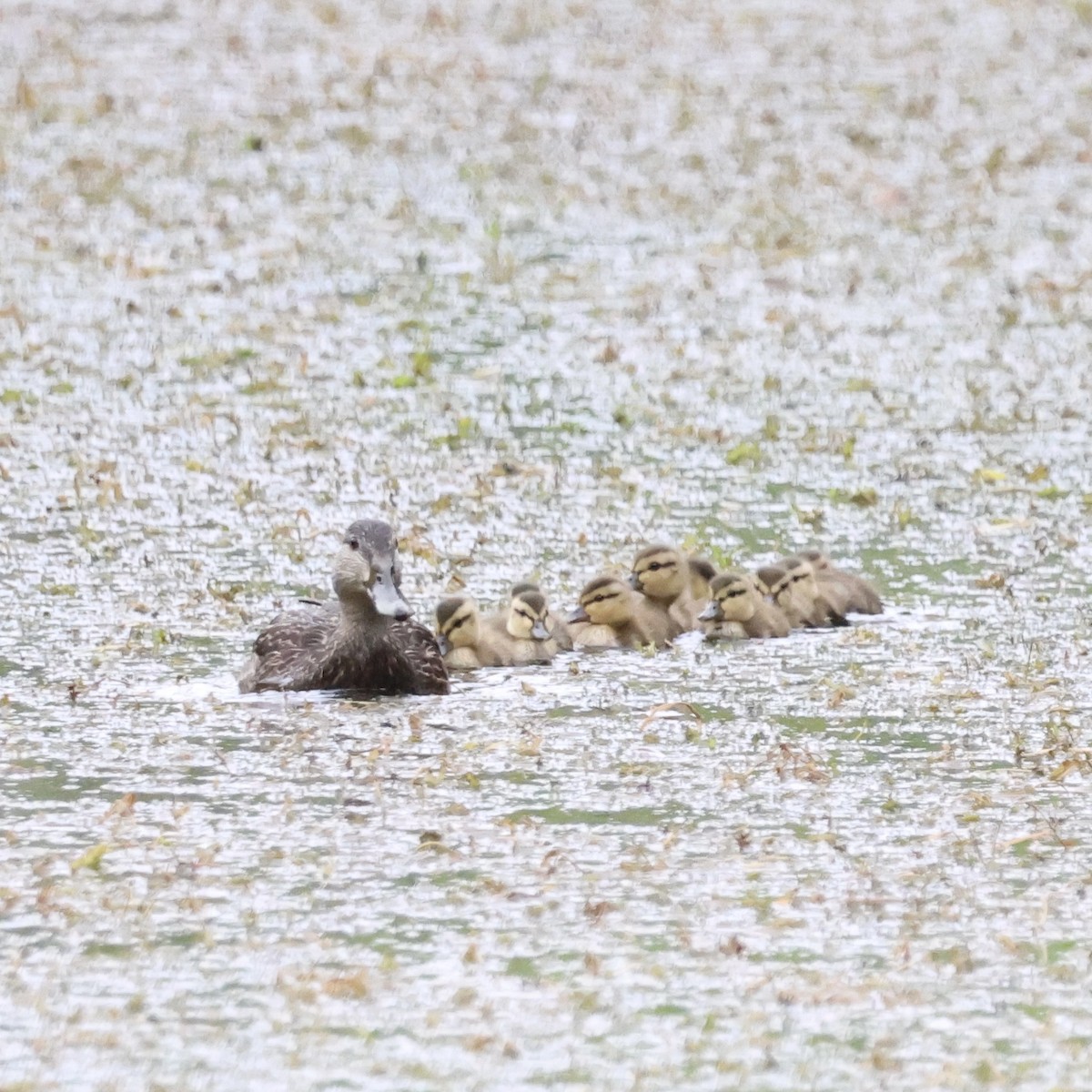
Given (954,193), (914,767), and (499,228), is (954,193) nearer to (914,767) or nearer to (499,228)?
(499,228)

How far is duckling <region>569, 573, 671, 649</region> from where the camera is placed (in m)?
9.12

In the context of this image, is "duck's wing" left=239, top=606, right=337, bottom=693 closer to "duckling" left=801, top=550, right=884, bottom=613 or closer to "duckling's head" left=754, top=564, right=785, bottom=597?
"duckling's head" left=754, top=564, right=785, bottom=597

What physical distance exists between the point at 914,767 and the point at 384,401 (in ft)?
17.2

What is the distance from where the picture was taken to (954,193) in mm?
17344

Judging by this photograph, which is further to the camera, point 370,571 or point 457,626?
point 457,626

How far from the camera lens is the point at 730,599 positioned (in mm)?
9195

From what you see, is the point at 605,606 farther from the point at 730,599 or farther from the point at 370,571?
the point at 370,571

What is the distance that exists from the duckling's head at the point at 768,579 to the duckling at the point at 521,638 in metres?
0.81

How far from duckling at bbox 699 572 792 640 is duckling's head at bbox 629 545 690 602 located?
19 centimetres

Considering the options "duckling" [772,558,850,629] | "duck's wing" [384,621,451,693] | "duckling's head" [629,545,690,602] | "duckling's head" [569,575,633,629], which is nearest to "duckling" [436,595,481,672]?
"duck's wing" [384,621,451,693]

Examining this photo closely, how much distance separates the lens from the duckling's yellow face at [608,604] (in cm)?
912

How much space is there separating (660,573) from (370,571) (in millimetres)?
1327

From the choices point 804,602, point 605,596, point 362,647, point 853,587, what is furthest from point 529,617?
point 853,587

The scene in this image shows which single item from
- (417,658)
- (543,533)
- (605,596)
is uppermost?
(543,533)
